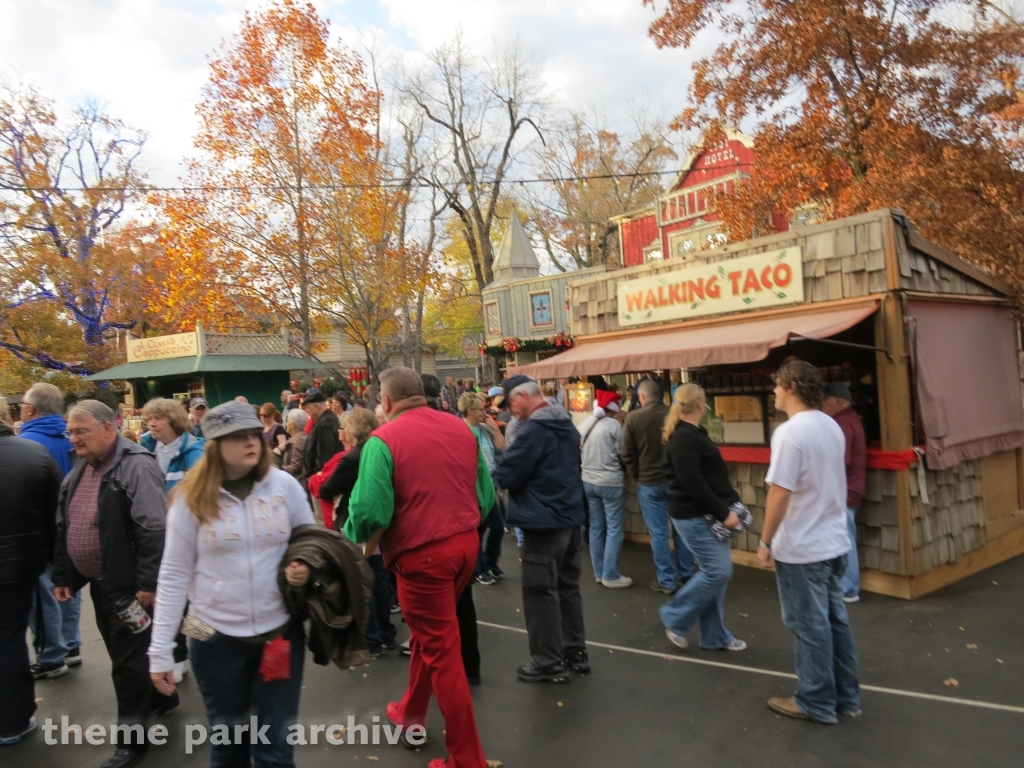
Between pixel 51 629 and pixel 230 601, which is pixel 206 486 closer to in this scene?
pixel 230 601

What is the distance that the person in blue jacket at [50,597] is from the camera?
4.92 metres

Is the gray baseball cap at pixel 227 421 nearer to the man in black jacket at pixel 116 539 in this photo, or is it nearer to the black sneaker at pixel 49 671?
the man in black jacket at pixel 116 539

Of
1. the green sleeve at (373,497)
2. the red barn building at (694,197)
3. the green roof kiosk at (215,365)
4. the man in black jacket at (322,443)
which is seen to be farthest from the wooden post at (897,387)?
the red barn building at (694,197)

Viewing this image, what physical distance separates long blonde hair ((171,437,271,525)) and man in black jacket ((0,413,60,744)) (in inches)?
69.4

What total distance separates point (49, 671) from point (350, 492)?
248 cm

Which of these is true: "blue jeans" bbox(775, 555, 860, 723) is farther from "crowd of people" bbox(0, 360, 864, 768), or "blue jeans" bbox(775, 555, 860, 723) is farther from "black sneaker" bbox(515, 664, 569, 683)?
"black sneaker" bbox(515, 664, 569, 683)

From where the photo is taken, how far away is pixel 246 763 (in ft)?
8.89

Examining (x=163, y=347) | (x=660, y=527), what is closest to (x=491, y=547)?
(x=660, y=527)

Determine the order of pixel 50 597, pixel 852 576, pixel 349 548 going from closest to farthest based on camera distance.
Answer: pixel 349 548
pixel 50 597
pixel 852 576

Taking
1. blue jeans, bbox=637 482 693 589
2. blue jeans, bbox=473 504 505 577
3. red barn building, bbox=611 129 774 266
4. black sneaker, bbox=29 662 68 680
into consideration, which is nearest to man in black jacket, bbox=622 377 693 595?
blue jeans, bbox=637 482 693 589

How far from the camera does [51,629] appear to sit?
5.09 meters

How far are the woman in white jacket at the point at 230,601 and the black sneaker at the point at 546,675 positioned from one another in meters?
2.11

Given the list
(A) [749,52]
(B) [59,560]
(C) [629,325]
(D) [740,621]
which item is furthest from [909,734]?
(A) [749,52]

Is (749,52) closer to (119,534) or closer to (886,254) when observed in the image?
(886,254)
